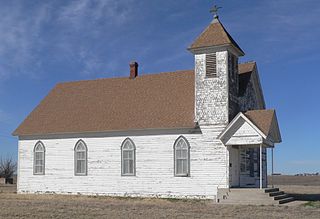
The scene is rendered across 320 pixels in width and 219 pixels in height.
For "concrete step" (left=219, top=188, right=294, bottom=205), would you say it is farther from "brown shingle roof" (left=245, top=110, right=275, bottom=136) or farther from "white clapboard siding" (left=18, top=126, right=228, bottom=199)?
"brown shingle roof" (left=245, top=110, right=275, bottom=136)

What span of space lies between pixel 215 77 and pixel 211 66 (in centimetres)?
70

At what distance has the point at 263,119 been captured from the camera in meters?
28.8

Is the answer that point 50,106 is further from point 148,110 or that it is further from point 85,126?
point 148,110

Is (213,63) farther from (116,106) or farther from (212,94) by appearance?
(116,106)

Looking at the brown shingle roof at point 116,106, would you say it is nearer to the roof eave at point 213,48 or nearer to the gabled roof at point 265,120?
the roof eave at point 213,48

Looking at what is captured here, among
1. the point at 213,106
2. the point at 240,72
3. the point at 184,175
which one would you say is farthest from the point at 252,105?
the point at 184,175

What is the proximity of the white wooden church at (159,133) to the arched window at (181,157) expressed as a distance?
2.3 inches

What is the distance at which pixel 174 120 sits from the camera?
103ft

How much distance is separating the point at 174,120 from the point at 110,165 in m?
5.21

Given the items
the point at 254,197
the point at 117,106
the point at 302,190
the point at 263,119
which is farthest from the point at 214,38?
the point at 302,190

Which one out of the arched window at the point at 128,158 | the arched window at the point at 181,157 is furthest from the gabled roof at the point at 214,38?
the arched window at the point at 128,158

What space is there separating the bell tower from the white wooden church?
6cm

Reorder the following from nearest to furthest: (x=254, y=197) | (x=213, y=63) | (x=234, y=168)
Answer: (x=254, y=197), (x=234, y=168), (x=213, y=63)

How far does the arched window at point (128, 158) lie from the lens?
106 ft
